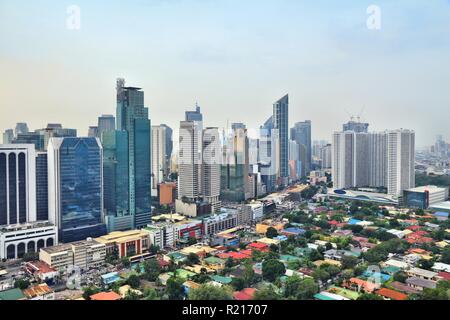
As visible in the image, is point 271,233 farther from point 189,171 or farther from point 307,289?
point 189,171

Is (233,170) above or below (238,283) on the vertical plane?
above

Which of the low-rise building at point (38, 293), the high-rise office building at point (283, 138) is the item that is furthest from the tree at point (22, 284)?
the high-rise office building at point (283, 138)

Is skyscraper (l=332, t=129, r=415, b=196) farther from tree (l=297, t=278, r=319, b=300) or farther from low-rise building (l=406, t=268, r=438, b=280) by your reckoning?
tree (l=297, t=278, r=319, b=300)

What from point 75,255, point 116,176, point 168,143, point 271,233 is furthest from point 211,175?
point 75,255

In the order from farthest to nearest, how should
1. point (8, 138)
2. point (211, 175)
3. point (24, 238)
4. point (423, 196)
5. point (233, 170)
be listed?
point (233, 170) < point (211, 175) < point (423, 196) < point (24, 238) < point (8, 138)

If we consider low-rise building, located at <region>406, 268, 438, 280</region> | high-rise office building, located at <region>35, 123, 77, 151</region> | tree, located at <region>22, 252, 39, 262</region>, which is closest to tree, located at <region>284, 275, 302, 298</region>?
low-rise building, located at <region>406, 268, 438, 280</region>

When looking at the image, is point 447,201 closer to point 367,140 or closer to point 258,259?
point 367,140
